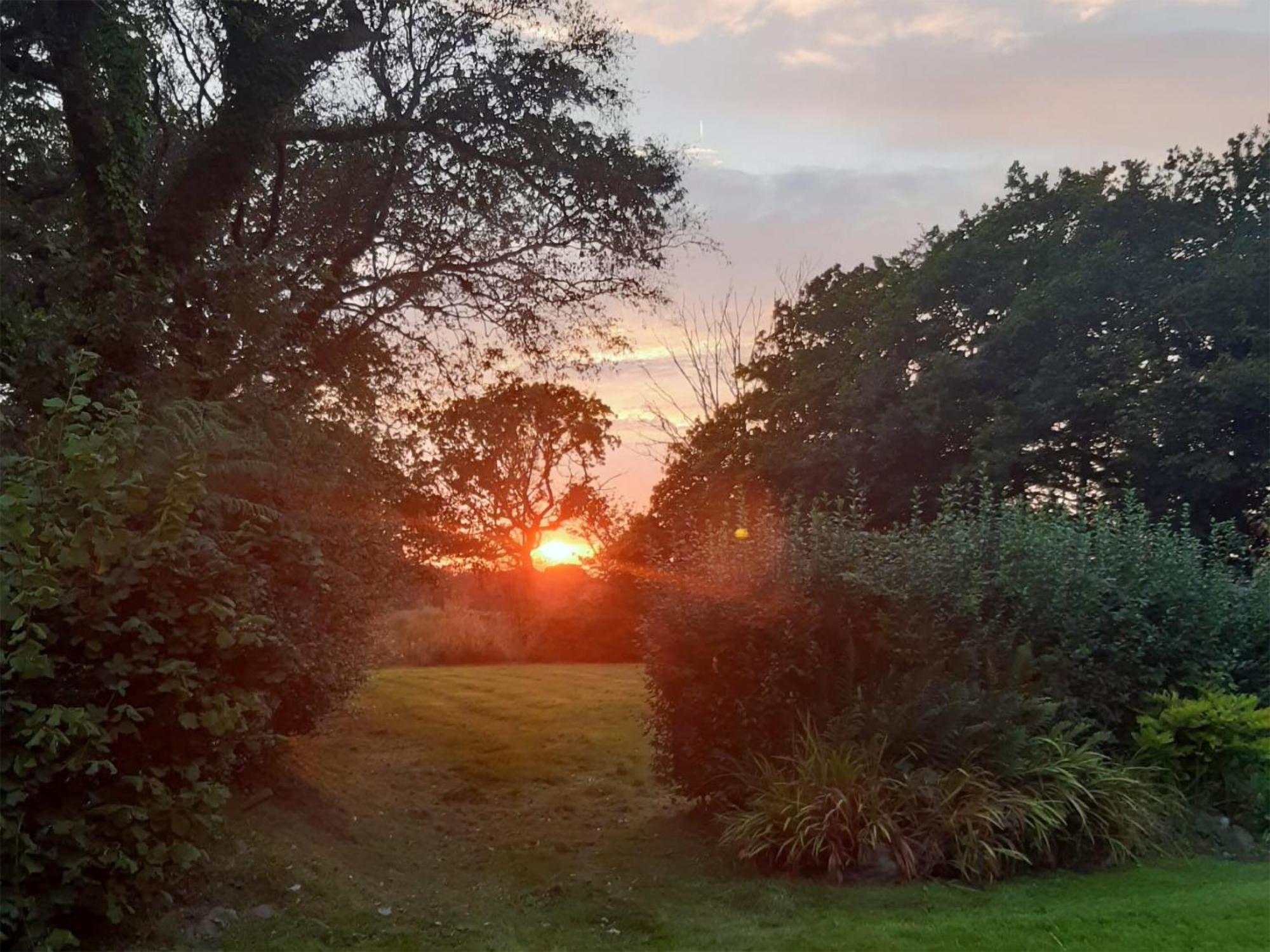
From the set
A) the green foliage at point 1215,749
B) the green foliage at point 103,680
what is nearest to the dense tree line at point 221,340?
the green foliage at point 103,680

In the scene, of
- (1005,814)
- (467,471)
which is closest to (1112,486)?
(467,471)

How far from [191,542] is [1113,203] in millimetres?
18312

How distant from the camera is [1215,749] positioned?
25.4 feet

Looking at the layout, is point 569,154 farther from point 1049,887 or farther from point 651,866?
point 1049,887

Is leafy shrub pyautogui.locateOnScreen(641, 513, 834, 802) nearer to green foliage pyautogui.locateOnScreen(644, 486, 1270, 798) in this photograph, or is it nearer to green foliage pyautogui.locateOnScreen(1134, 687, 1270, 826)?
green foliage pyautogui.locateOnScreen(644, 486, 1270, 798)

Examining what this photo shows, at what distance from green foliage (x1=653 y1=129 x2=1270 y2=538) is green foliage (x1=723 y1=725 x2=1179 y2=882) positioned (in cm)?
867

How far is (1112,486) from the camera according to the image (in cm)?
1747

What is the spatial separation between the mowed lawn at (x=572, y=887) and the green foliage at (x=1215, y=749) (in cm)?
101

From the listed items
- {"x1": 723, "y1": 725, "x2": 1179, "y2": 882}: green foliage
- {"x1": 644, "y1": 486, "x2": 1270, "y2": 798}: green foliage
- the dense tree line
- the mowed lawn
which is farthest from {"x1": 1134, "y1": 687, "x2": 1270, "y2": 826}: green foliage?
the dense tree line

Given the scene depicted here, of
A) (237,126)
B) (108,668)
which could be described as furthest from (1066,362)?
(108,668)

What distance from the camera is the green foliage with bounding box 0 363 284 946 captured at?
426 cm

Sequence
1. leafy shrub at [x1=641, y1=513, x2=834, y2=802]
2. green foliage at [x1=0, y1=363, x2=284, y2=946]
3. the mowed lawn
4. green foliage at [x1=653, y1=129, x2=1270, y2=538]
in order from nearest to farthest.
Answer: green foliage at [x1=0, y1=363, x2=284, y2=946] < the mowed lawn < leafy shrub at [x1=641, y1=513, x2=834, y2=802] < green foliage at [x1=653, y1=129, x2=1270, y2=538]

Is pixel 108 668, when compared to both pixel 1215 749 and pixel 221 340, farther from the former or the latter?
pixel 1215 749

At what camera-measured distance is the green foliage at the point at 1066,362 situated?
1681 centimetres
